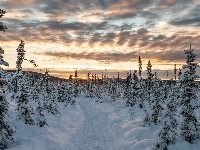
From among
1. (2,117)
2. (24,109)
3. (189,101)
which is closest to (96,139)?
(24,109)

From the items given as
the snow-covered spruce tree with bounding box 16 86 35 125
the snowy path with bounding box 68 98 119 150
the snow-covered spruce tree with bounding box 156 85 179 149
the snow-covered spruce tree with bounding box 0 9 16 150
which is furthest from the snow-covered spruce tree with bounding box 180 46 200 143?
the snow-covered spruce tree with bounding box 16 86 35 125

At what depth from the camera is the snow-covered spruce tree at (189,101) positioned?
19922 mm

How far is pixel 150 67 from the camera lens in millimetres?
78750

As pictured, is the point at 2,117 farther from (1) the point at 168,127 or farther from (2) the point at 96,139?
(1) the point at 168,127

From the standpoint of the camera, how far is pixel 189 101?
2033 centimetres

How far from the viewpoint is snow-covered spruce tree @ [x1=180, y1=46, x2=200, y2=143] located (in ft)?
65.4

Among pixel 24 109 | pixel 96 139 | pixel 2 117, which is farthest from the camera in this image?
pixel 96 139

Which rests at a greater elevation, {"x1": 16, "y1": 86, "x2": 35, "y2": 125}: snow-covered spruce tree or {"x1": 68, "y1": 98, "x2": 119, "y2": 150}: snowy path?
{"x1": 16, "y1": 86, "x2": 35, "y2": 125}: snow-covered spruce tree

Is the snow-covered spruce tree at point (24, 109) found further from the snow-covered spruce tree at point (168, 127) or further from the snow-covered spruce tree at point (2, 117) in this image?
the snow-covered spruce tree at point (168, 127)

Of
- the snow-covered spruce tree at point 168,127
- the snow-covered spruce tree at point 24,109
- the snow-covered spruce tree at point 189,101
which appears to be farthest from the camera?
the snow-covered spruce tree at point 24,109

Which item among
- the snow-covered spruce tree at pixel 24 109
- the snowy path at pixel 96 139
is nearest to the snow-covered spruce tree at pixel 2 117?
the snow-covered spruce tree at pixel 24 109

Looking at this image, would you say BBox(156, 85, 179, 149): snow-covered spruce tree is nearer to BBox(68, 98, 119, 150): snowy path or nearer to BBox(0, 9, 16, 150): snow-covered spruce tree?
BBox(68, 98, 119, 150): snowy path

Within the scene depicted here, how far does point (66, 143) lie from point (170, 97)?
9634 mm

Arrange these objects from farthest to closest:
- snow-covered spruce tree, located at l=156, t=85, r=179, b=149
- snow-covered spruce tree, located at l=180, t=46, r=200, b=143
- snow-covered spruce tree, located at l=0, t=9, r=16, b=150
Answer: snow-covered spruce tree, located at l=180, t=46, r=200, b=143 < snow-covered spruce tree, located at l=156, t=85, r=179, b=149 < snow-covered spruce tree, located at l=0, t=9, r=16, b=150
